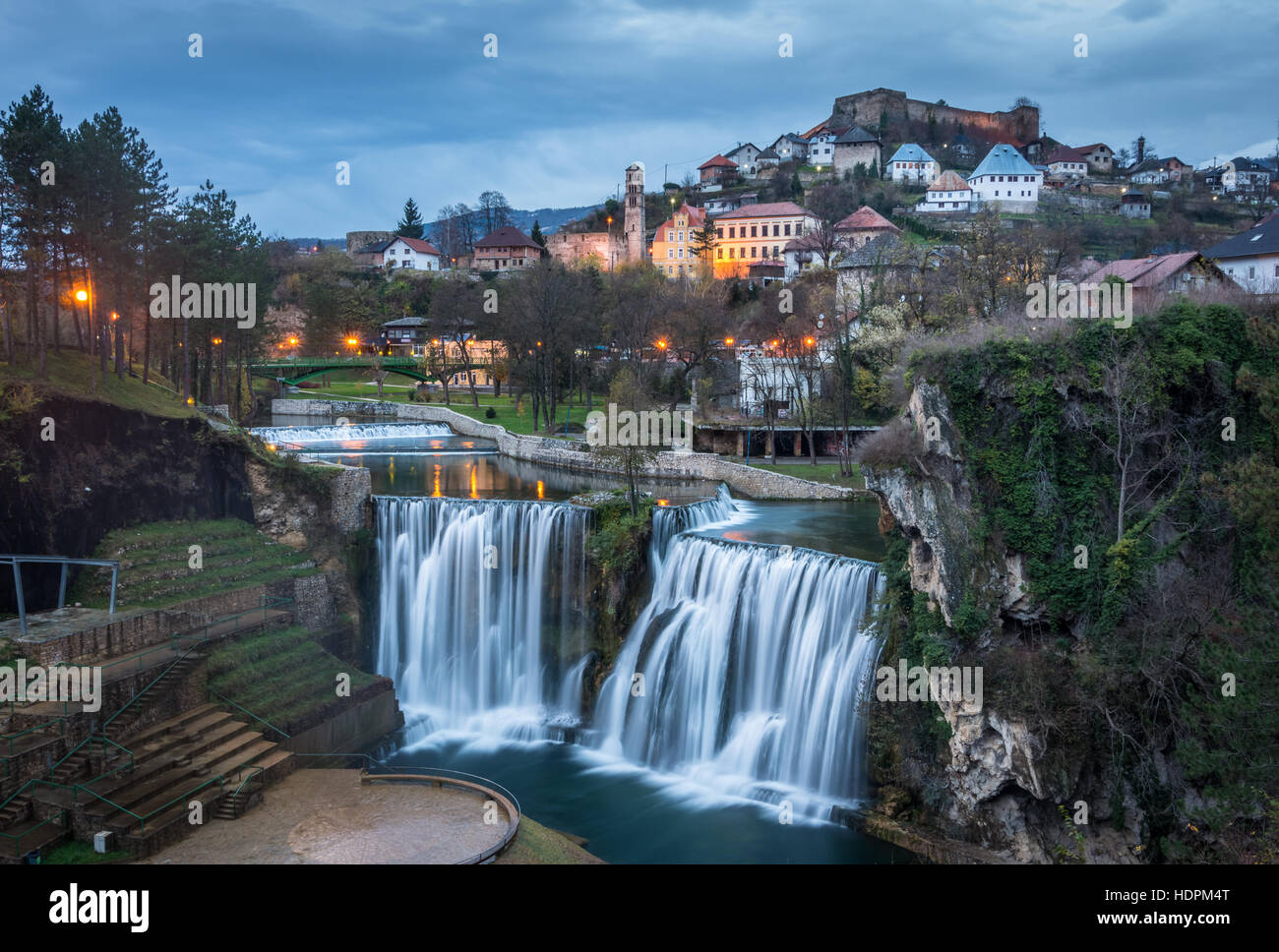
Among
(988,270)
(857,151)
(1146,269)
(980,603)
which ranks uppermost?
(857,151)

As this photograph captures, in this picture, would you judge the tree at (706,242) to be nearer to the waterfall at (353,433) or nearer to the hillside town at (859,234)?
the hillside town at (859,234)

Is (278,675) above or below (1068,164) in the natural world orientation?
below

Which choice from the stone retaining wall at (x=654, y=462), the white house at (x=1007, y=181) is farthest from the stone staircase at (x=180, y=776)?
the white house at (x=1007, y=181)

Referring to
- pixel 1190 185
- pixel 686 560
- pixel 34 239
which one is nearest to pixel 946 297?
pixel 686 560

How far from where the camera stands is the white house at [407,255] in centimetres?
11444

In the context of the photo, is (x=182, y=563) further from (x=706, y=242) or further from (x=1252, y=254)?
(x=706, y=242)

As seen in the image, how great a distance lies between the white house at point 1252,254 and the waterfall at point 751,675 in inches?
1034

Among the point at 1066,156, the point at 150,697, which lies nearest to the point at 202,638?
the point at 150,697

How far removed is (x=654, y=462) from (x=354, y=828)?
2325 cm

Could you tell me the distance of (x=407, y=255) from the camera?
377 feet

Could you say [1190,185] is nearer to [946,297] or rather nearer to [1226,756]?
[946,297]

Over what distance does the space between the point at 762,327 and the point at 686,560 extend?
35903 mm

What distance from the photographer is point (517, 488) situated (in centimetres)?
3912

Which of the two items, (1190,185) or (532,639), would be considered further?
(1190,185)
